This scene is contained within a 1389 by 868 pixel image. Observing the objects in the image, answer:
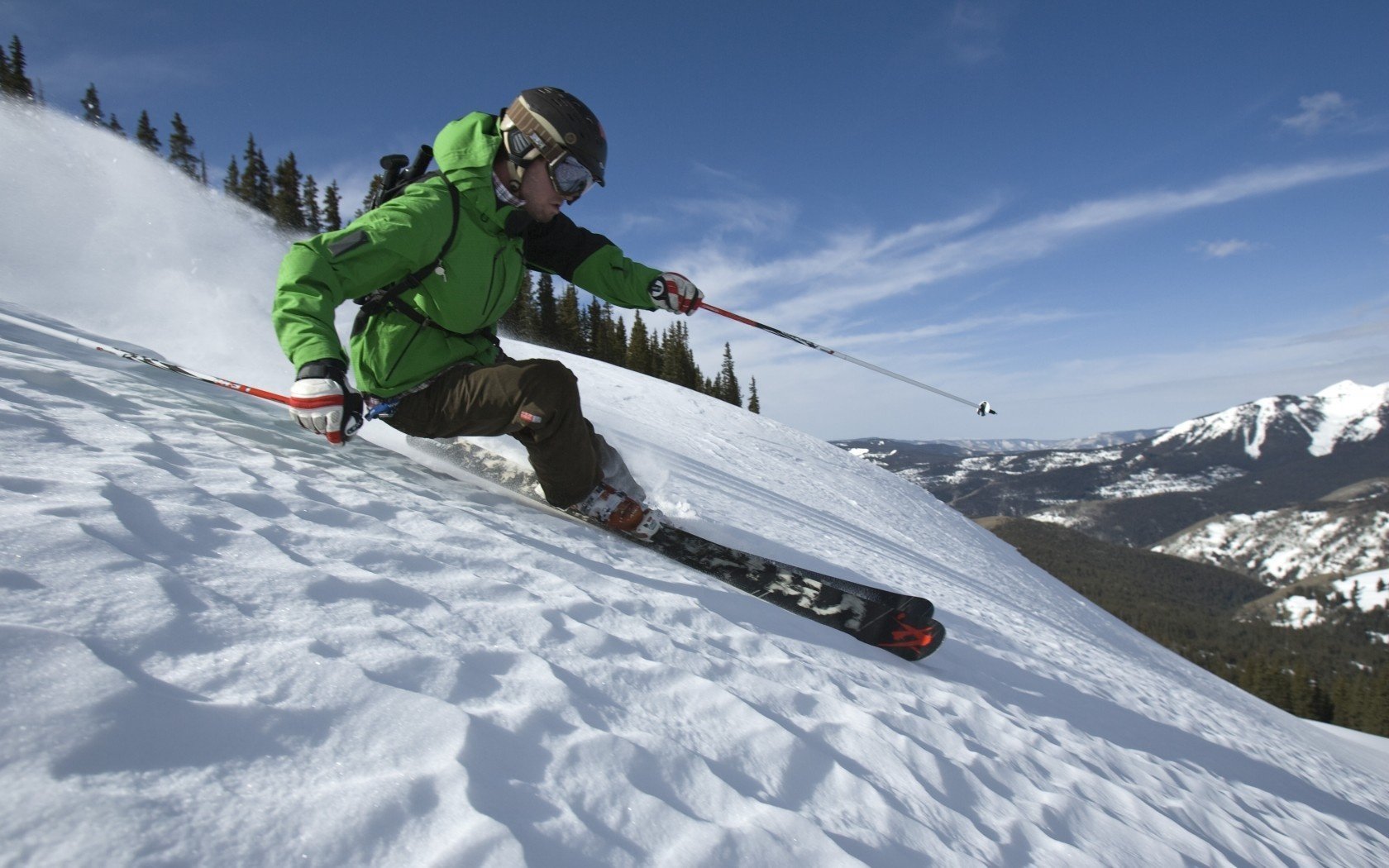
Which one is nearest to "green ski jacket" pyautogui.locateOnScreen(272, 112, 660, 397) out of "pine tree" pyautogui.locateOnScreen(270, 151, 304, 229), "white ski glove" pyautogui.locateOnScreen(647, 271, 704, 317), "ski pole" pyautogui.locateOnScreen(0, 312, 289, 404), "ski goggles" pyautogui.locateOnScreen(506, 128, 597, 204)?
"ski goggles" pyautogui.locateOnScreen(506, 128, 597, 204)

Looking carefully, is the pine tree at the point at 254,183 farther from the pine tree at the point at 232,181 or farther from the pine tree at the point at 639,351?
the pine tree at the point at 639,351

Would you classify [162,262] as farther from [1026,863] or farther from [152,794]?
[1026,863]

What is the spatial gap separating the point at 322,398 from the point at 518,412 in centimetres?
122

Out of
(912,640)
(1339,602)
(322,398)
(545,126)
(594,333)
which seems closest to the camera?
(322,398)

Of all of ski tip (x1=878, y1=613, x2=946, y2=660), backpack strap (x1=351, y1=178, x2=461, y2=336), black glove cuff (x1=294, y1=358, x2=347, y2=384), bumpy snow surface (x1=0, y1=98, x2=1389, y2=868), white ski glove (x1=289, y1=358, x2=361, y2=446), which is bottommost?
bumpy snow surface (x1=0, y1=98, x2=1389, y2=868)

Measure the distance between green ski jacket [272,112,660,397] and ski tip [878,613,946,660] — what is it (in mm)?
3423

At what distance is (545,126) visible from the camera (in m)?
4.10

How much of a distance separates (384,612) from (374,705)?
0.61 meters

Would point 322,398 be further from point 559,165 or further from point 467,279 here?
point 559,165

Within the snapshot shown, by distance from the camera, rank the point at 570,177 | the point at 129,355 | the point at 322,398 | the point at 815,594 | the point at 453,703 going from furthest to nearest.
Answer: the point at 129,355 < the point at 815,594 < the point at 570,177 < the point at 322,398 < the point at 453,703

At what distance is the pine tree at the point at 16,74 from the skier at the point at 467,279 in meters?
58.9

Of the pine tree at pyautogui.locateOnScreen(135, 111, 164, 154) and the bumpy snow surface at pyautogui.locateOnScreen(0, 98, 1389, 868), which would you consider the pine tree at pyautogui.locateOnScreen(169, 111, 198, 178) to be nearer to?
the pine tree at pyautogui.locateOnScreen(135, 111, 164, 154)

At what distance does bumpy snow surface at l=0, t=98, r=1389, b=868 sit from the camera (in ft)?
5.09

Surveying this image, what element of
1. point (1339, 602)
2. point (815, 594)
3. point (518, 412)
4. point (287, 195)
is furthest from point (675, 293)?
point (1339, 602)
